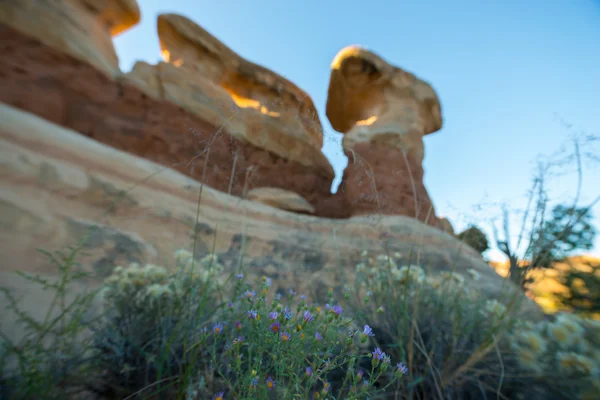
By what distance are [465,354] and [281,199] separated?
422cm

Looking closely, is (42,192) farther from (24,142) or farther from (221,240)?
(221,240)

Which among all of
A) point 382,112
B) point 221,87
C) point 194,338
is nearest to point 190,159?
point 194,338

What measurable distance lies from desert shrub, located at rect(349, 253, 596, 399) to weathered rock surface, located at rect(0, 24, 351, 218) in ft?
7.60

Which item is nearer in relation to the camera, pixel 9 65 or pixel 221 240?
pixel 221 240

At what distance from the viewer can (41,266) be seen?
2.00 metres

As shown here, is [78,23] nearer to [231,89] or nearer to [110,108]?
[110,108]

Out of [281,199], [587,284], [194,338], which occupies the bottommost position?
[194,338]

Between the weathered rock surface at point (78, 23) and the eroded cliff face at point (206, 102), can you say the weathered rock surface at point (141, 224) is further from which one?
the weathered rock surface at point (78, 23)

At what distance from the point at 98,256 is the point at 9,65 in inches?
130

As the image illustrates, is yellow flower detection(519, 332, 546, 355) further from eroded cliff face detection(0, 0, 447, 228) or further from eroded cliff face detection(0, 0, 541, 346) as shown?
eroded cliff face detection(0, 0, 447, 228)

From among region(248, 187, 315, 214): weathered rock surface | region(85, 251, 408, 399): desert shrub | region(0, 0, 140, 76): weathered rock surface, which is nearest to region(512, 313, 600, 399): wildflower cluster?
region(85, 251, 408, 399): desert shrub

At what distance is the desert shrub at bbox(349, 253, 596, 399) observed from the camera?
1.10 meters

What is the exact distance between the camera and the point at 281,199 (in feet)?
17.7

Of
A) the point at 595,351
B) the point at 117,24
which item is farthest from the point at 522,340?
the point at 117,24
